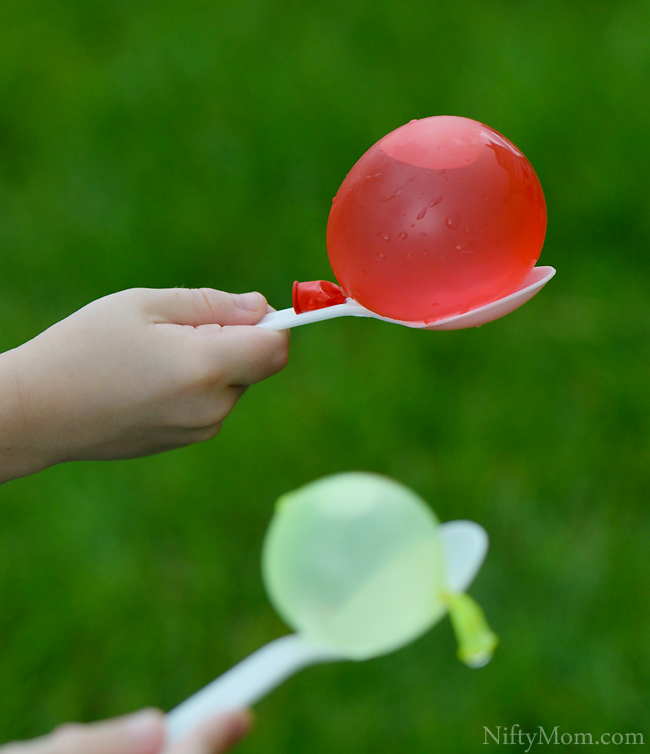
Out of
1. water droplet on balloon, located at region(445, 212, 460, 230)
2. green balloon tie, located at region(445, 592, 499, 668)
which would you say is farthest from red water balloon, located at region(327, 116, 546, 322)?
green balloon tie, located at region(445, 592, 499, 668)

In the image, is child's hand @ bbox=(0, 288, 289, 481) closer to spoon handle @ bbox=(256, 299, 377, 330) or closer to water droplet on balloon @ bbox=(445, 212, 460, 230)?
spoon handle @ bbox=(256, 299, 377, 330)

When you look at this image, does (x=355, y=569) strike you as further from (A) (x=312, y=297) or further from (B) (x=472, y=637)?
(A) (x=312, y=297)

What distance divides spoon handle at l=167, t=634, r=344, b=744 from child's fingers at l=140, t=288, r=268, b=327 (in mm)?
381

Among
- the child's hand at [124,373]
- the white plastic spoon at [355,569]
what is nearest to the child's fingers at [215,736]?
the white plastic spoon at [355,569]

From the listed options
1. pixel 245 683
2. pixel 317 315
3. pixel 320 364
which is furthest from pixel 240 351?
pixel 320 364

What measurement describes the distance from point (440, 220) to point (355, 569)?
1.22ft

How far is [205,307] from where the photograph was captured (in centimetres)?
97

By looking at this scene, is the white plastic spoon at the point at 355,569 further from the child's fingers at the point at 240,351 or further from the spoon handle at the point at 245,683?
the child's fingers at the point at 240,351

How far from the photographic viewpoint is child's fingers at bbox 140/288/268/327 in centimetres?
95

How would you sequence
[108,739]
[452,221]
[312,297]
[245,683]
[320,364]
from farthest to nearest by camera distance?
[320,364], [312,297], [452,221], [245,683], [108,739]

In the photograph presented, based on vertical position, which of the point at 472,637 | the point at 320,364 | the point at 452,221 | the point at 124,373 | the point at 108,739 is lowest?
the point at 320,364

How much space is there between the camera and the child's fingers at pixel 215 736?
59 cm

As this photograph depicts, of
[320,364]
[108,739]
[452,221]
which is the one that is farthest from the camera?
[320,364]

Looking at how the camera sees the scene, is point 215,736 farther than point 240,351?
No
